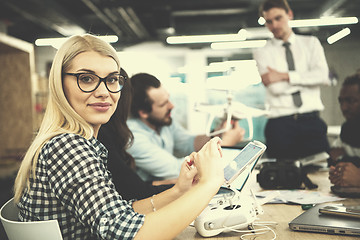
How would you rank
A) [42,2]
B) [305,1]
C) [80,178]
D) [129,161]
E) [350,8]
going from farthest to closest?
[305,1] → [42,2] → [350,8] → [129,161] → [80,178]

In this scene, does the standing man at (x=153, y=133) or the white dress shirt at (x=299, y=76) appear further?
the white dress shirt at (x=299, y=76)

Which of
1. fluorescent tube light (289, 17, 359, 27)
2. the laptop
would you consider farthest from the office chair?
fluorescent tube light (289, 17, 359, 27)

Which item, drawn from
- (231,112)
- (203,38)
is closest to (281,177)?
(231,112)

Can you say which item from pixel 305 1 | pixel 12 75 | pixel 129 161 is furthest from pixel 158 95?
pixel 305 1

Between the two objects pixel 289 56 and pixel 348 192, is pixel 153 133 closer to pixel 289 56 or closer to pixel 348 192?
pixel 289 56

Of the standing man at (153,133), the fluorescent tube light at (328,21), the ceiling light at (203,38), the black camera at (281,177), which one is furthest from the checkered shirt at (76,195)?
the ceiling light at (203,38)

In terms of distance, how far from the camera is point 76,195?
85 centimetres

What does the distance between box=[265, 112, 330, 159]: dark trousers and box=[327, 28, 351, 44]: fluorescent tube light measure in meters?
0.54

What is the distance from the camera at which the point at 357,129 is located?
2.44m

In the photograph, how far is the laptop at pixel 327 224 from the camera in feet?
3.30

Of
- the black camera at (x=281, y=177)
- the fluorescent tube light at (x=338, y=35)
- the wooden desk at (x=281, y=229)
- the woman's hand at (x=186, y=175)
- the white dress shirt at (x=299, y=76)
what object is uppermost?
the fluorescent tube light at (x=338, y=35)

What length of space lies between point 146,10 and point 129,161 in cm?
488

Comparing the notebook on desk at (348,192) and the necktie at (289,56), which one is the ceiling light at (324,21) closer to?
the necktie at (289,56)

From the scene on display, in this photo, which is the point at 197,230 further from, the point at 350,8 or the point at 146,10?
the point at 146,10
